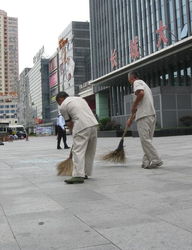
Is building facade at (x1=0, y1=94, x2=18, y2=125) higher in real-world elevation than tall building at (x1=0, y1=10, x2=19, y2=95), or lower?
lower

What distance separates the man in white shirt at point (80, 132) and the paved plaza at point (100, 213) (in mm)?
285

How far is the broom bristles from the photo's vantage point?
20.0ft

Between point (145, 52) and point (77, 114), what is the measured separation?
144 ft

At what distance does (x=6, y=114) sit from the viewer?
120312 millimetres

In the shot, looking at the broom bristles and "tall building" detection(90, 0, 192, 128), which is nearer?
the broom bristles

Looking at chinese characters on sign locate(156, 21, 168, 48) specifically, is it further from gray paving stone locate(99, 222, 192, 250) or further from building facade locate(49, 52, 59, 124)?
building facade locate(49, 52, 59, 124)

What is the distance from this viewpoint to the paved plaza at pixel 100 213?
2521 millimetres

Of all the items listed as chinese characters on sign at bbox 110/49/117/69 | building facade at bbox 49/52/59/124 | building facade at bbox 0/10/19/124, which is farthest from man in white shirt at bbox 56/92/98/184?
building facade at bbox 49/52/59/124

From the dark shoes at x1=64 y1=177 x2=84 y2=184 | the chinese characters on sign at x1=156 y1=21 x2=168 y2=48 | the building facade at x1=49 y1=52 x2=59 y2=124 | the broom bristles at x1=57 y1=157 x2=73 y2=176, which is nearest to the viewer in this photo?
the dark shoes at x1=64 y1=177 x2=84 y2=184

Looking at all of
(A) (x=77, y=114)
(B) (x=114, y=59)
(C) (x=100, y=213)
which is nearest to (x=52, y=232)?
(C) (x=100, y=213)

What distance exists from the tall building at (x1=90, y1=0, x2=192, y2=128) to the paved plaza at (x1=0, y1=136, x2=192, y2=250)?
22.5 m

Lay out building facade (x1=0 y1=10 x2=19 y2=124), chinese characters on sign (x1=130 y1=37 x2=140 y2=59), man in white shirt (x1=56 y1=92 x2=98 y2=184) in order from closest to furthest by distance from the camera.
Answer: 1. man in white shirt (x1=56 y1=92 x2=98 y2=184)
2. chinese characters on sign (x1=130 y1=37 x2=140 y2=59)
3. building facade (x1=0 y1=10 x2=19 y2=124)

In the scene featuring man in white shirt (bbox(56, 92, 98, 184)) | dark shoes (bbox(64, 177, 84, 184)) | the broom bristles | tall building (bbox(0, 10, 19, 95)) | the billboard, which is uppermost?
tall building (bbox(0, 10, 19, 95))

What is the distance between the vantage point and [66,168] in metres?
6.16
